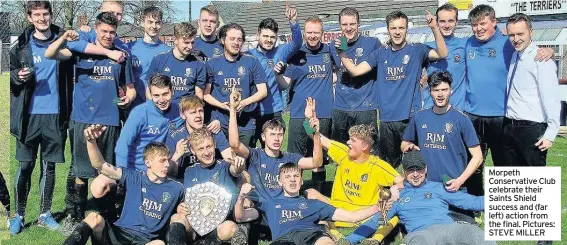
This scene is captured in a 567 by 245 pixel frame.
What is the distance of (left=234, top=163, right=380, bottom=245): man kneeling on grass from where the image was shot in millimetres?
5262

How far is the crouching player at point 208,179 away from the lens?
5258 millimetres

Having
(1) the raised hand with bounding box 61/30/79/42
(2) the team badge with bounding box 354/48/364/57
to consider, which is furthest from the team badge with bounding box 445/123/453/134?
(1) the raised hand with bounding box 61/30/79/42

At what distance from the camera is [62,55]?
Answer: 20.2 feet

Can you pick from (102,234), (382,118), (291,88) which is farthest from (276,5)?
(102,234)

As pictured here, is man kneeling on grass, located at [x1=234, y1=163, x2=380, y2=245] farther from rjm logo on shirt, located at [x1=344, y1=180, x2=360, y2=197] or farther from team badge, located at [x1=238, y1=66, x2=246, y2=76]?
team badge, located at [x1=238, y1=66, x2=246, y2=76]

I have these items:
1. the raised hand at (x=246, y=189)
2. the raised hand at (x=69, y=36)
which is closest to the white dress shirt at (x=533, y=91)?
the raised hand at (x=246, y=189)

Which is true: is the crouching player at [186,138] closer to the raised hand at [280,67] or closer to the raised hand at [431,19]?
the raised hand at [280,67]

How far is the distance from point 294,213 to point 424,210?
1073 mm

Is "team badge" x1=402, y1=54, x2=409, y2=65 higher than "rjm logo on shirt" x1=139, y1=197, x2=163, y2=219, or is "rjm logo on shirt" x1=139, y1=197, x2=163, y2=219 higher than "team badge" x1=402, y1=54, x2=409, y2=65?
"team badge" x1=402, y1=54, x2=409, y2=65

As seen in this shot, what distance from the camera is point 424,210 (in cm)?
544

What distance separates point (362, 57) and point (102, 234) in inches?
127

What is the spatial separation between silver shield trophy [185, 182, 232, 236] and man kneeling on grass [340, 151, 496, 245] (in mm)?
1086

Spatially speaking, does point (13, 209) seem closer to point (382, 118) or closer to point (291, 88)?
point (291, 88)

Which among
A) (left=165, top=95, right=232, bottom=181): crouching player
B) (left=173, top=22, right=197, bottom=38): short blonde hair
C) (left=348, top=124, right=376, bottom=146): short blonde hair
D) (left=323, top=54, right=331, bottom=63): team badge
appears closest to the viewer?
(left=165, top=95, right=232, bottom=181): crouching player
